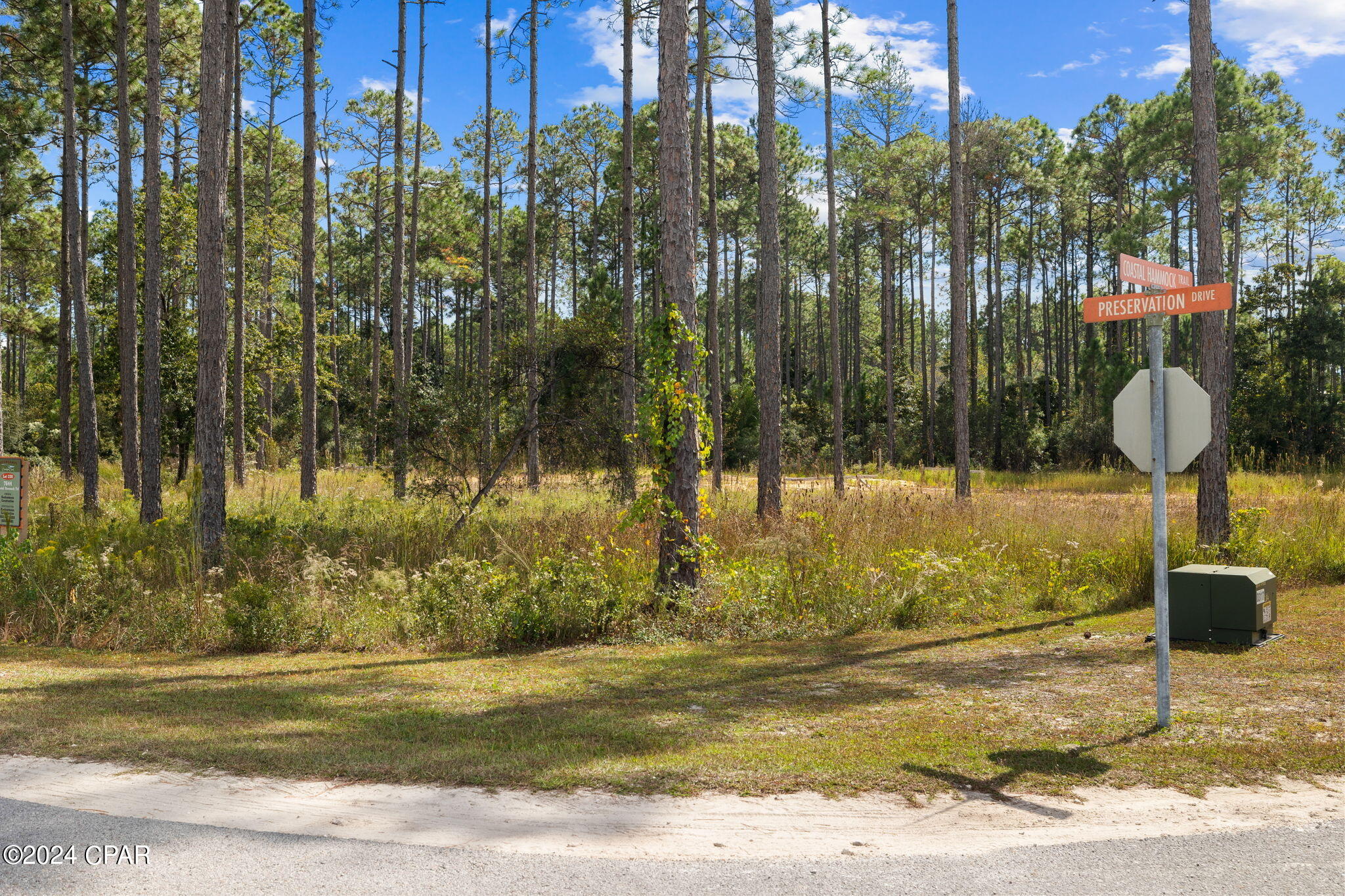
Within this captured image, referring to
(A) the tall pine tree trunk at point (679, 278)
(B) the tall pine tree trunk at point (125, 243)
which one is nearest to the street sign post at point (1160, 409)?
(A) the tall pine tree trunk at point (679, 278)

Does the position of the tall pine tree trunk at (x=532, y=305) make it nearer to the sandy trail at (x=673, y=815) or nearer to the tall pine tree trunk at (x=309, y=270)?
the tall pine tree trunk at (x=309, y=270)

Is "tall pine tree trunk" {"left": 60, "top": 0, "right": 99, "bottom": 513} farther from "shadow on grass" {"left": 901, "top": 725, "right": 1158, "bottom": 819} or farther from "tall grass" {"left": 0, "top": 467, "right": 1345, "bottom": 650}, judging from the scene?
"shadow on grass" {"left": 901, "top": 725, "right": 1158, "bottom": 819}

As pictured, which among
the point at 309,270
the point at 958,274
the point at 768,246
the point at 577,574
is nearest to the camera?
the point at 577,574

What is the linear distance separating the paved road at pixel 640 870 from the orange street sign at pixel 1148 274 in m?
3.23

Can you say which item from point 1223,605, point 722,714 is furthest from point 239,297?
point 1223,605

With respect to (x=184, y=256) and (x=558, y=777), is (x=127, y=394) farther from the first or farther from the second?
(x=558, y=777)

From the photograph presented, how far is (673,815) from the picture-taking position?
4.25 m

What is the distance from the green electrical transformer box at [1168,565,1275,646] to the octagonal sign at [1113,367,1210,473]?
9.59ft

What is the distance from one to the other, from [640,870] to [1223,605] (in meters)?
6.59

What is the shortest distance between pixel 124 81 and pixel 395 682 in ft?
48.9

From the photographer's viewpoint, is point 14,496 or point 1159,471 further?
point 14,496

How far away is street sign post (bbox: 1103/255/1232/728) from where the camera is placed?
207 inches

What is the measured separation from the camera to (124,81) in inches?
637

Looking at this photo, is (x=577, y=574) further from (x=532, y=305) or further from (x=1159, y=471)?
(x=532, y=305)
